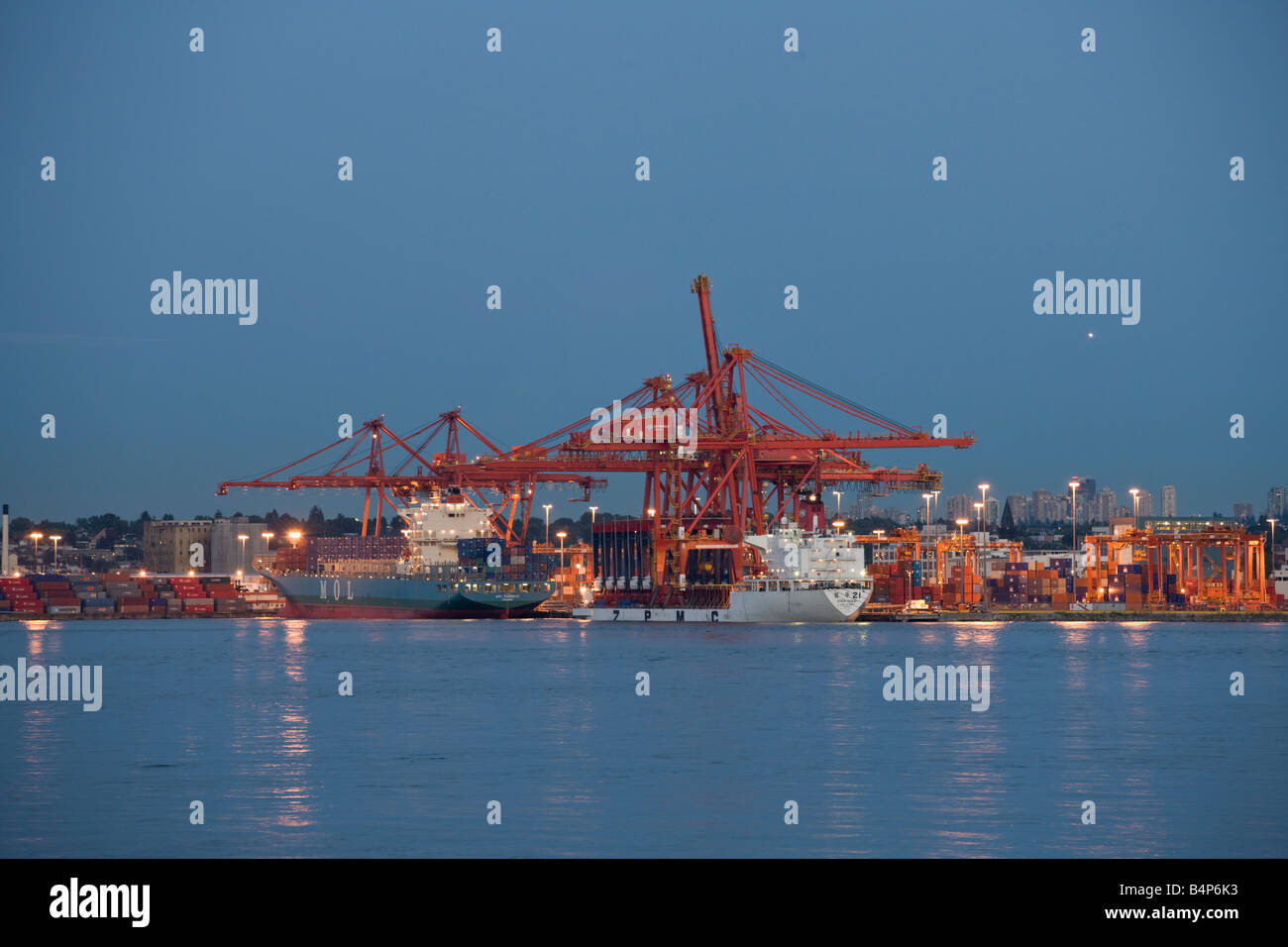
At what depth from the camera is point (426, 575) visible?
118000 mm

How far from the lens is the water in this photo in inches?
778

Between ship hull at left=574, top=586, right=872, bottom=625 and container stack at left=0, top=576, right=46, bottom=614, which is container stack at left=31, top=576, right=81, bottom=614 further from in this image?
ship hull at left=574, top=586, right=872, bottom=625

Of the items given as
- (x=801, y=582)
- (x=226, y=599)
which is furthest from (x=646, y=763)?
(x=226, y=599)

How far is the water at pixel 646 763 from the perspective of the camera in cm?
1977

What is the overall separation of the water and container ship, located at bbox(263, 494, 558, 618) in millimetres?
57148

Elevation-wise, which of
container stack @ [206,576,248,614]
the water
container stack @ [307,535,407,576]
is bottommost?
container stack @ [206,576,248,614]

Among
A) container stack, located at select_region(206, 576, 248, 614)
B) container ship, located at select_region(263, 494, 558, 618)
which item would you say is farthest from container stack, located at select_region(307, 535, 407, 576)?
container stack, located at select_region(206, 576, 248, 614)

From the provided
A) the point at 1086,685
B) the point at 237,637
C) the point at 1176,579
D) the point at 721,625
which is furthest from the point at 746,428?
the point at 1086,685

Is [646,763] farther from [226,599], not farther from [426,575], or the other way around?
[226,599]

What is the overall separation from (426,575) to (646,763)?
300 feet

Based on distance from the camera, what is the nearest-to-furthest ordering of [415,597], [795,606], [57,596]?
1. [795,606]
2. [415,597]
3. [57,596]

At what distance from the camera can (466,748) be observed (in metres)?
30.2
